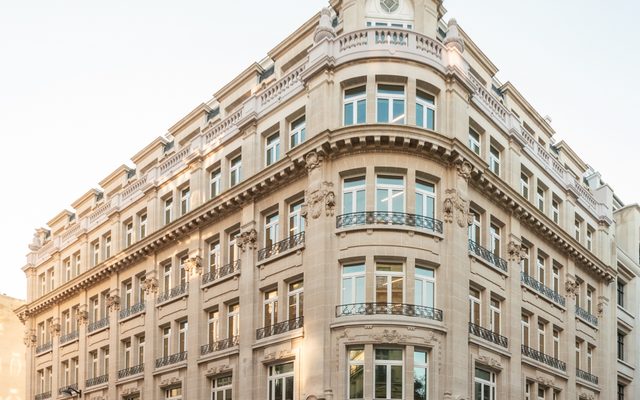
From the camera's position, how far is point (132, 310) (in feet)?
147

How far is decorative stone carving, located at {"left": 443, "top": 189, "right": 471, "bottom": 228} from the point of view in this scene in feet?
104

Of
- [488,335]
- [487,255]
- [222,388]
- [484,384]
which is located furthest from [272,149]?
[484,384]

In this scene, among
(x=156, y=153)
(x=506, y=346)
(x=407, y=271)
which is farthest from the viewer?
(x=156, y=153)

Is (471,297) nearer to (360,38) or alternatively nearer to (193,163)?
(360,38)

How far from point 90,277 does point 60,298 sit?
5.77 meters

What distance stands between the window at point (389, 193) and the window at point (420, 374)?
17.9 feet

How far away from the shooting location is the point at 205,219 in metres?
39.3

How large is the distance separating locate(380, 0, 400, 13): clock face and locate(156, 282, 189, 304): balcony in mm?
16146

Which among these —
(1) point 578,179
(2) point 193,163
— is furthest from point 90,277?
(1) point 578,179

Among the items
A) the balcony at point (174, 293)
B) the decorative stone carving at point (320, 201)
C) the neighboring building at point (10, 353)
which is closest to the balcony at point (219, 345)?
the balcony at point (174, 293)

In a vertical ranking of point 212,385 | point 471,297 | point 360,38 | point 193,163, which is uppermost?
point 360,38

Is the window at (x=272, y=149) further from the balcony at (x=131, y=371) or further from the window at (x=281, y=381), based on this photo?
the balcony at (x=131, y=371)

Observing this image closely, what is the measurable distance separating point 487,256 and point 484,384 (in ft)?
17.6

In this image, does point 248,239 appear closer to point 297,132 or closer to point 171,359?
point 297,132
